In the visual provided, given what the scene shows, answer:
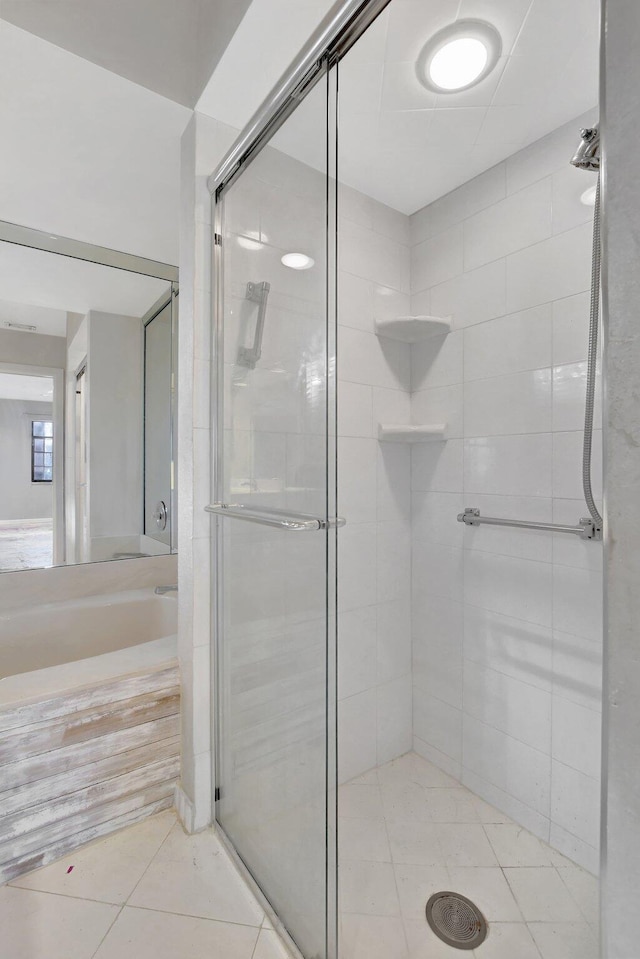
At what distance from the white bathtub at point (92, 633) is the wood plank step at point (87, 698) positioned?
42 mm

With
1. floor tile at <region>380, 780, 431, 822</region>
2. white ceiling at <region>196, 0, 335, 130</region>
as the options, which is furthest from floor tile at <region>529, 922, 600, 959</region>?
white ceiling at <region>196, 0, 335, 130</region>

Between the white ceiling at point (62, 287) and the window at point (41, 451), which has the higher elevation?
the white ceiling at point (62, 287)

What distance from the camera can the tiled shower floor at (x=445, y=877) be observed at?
45.4 inches

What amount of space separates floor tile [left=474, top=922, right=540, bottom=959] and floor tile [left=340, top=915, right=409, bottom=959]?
0.19 metres

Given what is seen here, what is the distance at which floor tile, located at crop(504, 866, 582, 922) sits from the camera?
1232 mm

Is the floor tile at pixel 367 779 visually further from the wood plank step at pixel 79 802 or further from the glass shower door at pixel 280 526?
the wood plank step at pixel 79 802

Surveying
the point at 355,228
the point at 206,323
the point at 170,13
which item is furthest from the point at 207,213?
the point at 355,228

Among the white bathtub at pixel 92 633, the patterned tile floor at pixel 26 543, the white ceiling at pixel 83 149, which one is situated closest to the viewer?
the white ceiling at pixel 83 149

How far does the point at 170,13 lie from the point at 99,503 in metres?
1.77

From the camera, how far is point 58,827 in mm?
1289

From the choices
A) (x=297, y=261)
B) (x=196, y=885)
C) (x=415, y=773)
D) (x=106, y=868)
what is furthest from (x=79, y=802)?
(x=297, y=261)

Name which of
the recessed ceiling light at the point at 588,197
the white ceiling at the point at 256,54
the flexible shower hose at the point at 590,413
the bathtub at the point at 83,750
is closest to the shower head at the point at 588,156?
the flexible shower hose at the point at 590,413

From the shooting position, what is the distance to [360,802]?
1683 millimetres

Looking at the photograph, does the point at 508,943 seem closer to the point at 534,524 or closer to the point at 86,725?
the point at 534,524
